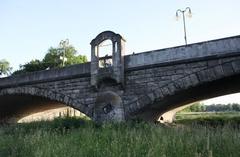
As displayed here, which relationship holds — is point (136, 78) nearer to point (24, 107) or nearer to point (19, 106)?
point (19, 106)

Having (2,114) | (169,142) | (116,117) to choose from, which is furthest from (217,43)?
(2,114)

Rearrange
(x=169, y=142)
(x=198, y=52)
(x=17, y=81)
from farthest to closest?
1. (x=17, y=81)
2. (x=198, y=52)
3. (x=169, y=142)

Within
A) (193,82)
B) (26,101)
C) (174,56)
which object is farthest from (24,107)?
(193,82)

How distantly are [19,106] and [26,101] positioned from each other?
9.21ft

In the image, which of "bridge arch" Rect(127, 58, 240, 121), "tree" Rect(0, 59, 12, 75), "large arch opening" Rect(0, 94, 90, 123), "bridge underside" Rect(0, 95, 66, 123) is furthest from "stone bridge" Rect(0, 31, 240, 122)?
"tree" Rect(0, 59, 12, 75)

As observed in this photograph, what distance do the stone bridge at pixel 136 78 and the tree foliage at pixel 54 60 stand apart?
30800mm

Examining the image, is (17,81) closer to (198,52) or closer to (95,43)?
(95,43)

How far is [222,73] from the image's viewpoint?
13289 millimetres

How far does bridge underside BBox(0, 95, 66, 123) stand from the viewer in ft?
77.5

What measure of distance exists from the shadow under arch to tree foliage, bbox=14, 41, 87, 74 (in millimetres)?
20325

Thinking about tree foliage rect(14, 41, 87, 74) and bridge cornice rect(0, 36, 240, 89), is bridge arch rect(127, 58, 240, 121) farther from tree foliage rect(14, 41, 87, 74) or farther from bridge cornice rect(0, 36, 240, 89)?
tree foliage rect(14, 41, 87, 74)

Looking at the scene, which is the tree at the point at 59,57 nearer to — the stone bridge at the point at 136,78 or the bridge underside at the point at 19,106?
the bridge underside at the point at 19,106

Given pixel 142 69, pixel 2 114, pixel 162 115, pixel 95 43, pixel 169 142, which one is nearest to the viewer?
pixel 169 142

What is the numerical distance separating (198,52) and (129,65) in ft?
11.2
